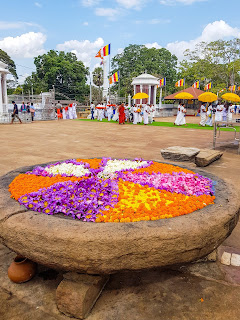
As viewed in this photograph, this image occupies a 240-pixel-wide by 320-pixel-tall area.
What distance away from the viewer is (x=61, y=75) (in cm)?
3825

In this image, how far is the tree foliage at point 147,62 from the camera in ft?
153

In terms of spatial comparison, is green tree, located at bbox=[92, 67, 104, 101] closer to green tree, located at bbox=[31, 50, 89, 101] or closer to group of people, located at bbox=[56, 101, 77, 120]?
green tree, located at bbox=[31, 50, 89, 101]

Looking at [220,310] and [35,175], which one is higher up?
[35,175]

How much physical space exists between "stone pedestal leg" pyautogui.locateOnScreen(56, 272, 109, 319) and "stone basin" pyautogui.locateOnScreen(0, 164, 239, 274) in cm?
11

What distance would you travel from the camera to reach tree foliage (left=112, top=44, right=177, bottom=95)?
153 ft

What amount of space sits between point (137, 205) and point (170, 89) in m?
46.7

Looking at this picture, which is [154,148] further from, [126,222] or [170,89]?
[170,89]

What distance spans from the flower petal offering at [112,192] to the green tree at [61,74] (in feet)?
119

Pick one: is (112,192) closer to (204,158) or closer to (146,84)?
(204,158)

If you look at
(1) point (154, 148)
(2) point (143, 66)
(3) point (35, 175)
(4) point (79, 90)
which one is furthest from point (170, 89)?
(3) point (35, 175)

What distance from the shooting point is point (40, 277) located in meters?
2.38

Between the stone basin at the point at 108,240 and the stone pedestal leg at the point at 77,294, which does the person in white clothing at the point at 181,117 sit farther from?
the stone pedestal leg at the point at 77,294

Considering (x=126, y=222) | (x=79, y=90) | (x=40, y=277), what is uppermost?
(x=79, y=90)

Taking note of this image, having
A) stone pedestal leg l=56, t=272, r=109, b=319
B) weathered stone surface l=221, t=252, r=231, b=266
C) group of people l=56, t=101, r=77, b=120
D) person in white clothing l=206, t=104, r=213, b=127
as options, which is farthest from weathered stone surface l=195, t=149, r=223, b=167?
group of people l=56, t=101, r=77, b=120
